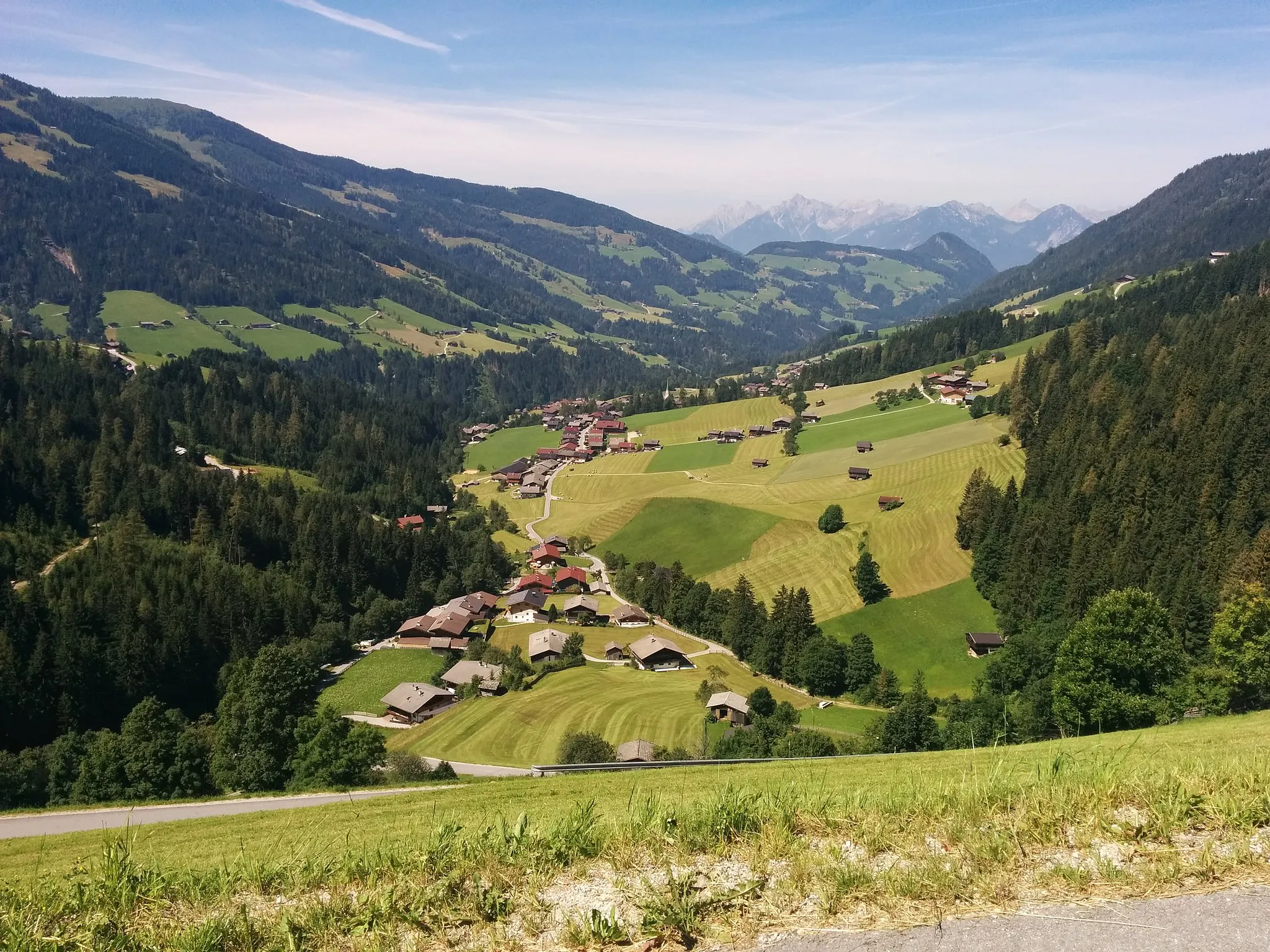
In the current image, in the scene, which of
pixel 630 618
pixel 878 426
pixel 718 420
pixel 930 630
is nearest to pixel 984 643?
pixel 930 630

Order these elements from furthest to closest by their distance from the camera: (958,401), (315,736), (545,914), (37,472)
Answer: (958,401) < (37,472) < (315,736) < (545,914)

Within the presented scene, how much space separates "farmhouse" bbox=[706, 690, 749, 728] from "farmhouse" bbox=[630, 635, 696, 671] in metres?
12.6

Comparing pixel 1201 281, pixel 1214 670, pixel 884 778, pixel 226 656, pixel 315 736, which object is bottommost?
pixel 226 656

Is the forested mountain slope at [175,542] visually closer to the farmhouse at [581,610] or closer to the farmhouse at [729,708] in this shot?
the farmhouse at [581,610]

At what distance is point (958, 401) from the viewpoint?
138125mm

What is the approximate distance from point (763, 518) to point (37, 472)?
9558 cm

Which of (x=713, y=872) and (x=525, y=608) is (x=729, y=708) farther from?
(x=713, y=872)

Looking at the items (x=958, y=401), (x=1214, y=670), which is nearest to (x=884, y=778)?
(x=1214, y=670)

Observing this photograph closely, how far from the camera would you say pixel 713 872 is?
26.4ft

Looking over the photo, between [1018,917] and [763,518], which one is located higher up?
[1018,917]

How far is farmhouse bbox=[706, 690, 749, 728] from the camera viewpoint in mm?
55562

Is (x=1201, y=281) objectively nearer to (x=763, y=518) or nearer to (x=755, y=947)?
(x=763, y=518)

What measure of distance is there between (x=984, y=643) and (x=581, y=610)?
43886 millimetres

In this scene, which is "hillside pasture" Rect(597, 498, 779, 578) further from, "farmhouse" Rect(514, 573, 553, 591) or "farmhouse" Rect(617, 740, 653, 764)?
"farmhouse" Rect(617, 740, 653, 764)
